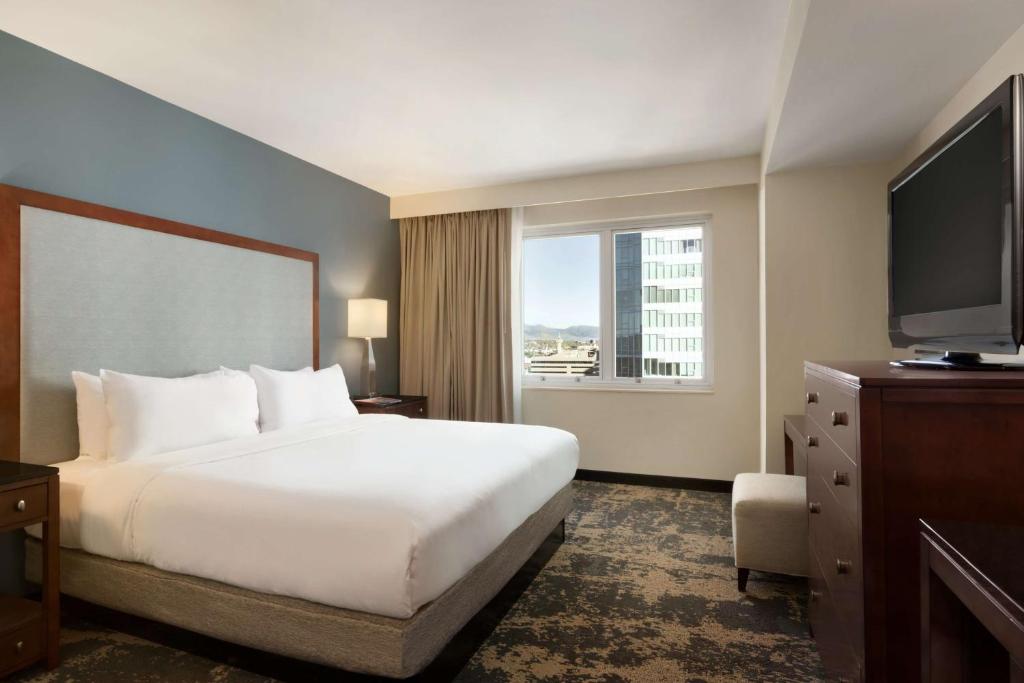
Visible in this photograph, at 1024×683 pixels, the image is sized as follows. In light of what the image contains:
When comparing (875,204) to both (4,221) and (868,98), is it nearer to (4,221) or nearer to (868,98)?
(868,98)

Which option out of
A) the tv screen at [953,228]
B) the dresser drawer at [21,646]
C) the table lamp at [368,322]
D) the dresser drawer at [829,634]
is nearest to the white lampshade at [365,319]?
the table lamp at [368,322]

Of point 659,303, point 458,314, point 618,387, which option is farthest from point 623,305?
point 458,314

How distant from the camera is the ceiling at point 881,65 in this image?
186 centimetres

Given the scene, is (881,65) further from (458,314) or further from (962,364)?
(458,314)

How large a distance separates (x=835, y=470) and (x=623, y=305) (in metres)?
3.36

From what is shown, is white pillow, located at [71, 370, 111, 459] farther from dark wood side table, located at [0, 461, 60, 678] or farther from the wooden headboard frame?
dark wood side table, located at [0, 461, 60, 678]

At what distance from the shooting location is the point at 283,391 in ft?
11.2

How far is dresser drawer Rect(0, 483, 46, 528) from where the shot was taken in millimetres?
1903

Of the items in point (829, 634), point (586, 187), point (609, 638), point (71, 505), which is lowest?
point (609, 638)

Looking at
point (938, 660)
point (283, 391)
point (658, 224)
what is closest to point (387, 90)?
point (283, 391)

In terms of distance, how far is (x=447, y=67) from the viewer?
280 cm

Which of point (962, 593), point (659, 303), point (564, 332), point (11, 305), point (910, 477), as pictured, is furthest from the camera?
point (564, 332)

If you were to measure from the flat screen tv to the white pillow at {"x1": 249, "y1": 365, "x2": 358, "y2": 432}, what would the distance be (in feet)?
10.3

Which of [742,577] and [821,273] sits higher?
[821,273]
